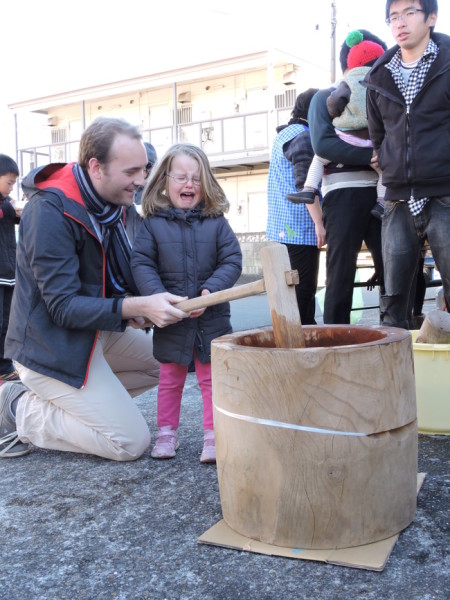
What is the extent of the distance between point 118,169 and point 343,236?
1.36 meters

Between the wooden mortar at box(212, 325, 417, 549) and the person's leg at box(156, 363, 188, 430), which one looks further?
the person's leg at box(156, 363, 188, 430)

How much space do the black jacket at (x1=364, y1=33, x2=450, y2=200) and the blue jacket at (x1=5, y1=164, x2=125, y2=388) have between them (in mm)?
1383

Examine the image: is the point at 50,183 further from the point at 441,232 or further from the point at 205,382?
the point at 441,232

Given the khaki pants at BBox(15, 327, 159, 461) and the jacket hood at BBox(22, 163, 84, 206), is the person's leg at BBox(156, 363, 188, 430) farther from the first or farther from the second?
the jacket hood at BBox(22, 163, 84, 206)

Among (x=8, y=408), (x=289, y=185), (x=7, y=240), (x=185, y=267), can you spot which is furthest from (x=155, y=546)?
(x=7, y=240)

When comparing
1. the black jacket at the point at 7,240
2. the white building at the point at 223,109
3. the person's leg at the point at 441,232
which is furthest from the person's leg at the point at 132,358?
the white building at the point at 223,109

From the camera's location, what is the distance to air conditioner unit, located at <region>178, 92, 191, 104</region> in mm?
19547

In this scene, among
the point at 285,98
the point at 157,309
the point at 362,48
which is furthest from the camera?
the point at 285,98

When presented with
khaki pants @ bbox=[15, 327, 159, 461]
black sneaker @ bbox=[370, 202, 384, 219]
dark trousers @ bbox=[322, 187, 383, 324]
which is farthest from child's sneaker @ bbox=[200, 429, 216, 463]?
black sneaker @ bbox=[370, 202, 384, 219]

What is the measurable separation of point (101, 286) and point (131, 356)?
478mm

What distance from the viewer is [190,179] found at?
111 inches

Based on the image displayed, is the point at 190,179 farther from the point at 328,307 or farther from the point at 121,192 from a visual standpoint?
the point at 328,307

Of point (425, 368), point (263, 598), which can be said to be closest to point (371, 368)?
point (263, 598)

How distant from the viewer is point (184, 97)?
19.6 meters
